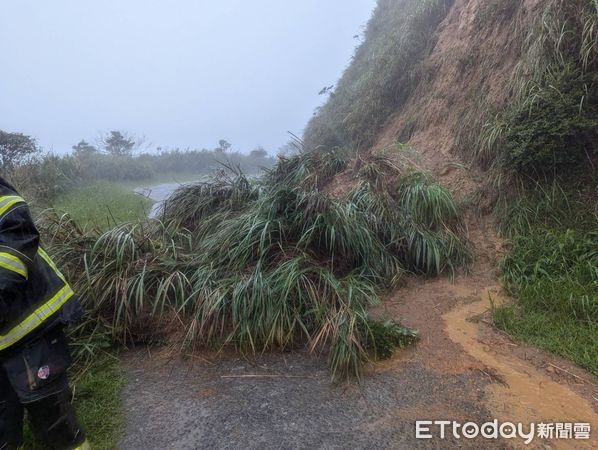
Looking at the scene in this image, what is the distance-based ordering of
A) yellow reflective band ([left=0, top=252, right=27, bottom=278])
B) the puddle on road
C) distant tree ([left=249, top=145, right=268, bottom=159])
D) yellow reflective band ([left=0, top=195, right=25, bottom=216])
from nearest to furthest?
yellow reflective band ([left=0, top=252, right=27, bottom=278]), yellow reflective band ([left=0, top=195, right=25, bottom=216]), the puddle on road, distant tree ([left=249, top=145, right=268, bottom=159])

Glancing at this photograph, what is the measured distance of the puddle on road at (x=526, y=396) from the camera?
6.56 ft

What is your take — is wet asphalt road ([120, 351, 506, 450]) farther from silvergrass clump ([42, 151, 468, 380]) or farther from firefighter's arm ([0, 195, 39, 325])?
firefighter's arm ([0, 195, 39, 325])

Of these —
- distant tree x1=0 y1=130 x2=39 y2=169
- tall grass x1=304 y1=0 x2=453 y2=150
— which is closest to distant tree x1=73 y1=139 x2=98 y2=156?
distant tree x1=0 y1=130 x2=39 y2=169

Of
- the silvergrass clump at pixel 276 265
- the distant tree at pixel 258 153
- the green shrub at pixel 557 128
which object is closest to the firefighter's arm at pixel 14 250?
the silvergrass clump at pixel 276 265

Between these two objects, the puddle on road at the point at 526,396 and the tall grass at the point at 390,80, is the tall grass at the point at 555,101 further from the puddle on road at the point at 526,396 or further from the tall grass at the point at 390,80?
the tall grass at the point at 390,80

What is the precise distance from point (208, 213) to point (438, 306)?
3408 millimetres

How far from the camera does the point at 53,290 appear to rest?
1.87 metres

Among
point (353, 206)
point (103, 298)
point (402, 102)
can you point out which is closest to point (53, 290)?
point (103, 298)

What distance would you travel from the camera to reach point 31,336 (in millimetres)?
1764

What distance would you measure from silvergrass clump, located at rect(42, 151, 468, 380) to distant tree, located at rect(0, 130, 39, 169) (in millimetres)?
8693

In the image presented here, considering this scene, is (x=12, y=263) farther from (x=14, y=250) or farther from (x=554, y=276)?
(x=554, y=276)

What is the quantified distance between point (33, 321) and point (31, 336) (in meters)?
0.08

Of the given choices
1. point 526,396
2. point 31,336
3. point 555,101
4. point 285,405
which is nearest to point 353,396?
point 285,405

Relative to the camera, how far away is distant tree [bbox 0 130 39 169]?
10.0 metres
